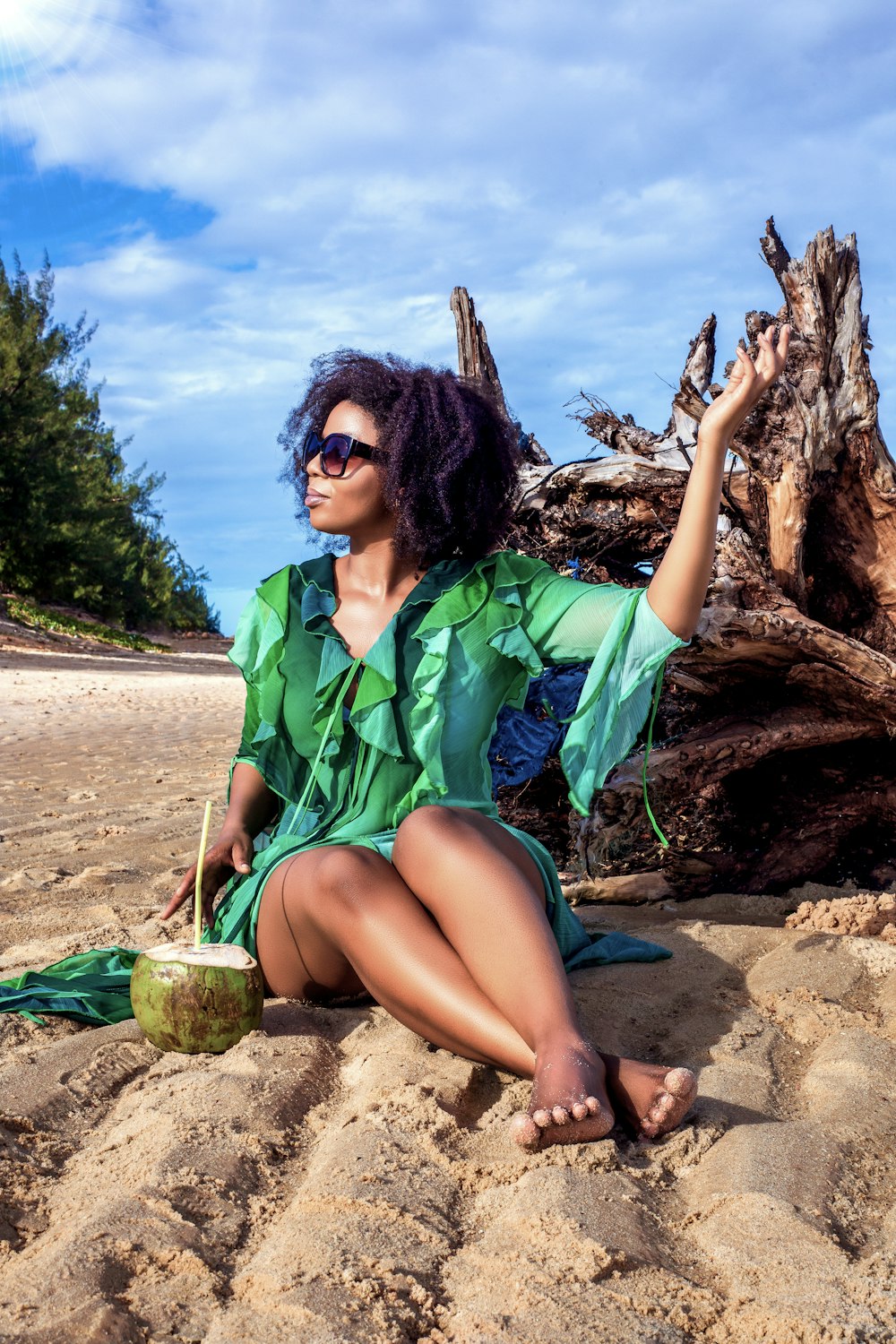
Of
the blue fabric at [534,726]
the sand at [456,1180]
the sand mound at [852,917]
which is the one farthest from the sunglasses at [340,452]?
the sand mound at [852,917]

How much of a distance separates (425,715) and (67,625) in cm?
2272

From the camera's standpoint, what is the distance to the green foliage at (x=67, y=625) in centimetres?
2284

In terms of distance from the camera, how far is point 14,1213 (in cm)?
181

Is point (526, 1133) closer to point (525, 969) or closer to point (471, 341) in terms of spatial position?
point (525, 969)

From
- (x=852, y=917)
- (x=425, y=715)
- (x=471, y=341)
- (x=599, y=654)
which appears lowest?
(x=852, y=917)

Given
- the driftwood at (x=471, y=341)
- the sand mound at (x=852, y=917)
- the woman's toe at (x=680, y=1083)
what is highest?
the driftwood at (x=471, y=341)

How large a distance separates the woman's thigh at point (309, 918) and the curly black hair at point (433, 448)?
37.8 inches

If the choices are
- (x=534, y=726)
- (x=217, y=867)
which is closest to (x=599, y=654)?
(x=534, y=726)

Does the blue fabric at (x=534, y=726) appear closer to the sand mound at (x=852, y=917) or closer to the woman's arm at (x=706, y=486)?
the woman's arm at (x=706, y=486)

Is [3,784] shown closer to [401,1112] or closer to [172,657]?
[401,1112]

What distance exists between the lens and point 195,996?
2451 mm

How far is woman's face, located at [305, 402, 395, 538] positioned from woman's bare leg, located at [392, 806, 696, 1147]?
930mm

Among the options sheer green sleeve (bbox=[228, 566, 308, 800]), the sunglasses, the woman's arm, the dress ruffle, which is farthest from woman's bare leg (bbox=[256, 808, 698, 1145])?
the sunglasses

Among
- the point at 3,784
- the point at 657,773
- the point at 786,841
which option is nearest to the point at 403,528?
the point at 657,773
